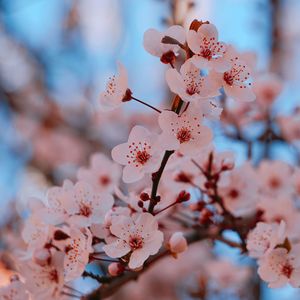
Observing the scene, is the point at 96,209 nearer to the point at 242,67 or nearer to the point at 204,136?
the point at 204,136

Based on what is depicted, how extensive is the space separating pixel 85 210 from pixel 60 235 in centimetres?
9

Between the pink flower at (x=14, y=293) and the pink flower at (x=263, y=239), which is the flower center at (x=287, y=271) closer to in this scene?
the pink flower at (x=263, y=239)

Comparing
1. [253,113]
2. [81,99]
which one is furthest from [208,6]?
[253,113]

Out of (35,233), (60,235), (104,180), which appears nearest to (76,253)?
(60,235)

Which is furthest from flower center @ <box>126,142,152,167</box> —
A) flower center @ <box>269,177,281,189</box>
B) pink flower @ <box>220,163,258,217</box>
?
flower center @ <box>269,177,281,189</box>

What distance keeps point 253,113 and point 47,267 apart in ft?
4.92

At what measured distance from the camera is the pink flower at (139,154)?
1.27 m

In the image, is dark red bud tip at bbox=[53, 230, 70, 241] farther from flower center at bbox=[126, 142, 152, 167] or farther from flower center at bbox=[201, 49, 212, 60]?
flower center at bbox=[201, 49, 212, 60]

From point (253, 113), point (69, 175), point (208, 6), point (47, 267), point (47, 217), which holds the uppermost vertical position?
point (208, 6)

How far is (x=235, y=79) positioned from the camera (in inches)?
51.6

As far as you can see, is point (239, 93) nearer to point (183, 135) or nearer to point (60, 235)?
point (183, 135)

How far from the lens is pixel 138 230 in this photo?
1.27 m

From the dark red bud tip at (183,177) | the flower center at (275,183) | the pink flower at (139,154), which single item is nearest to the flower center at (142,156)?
the pink flower at (139,154)

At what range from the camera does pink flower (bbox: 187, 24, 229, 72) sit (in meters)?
1.22
